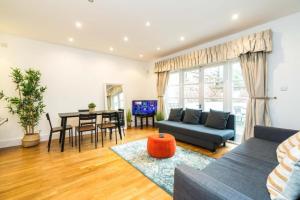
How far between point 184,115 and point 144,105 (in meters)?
1.84

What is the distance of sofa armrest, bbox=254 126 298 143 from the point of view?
2.28m

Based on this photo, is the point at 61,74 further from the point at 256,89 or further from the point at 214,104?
the point at 256,89

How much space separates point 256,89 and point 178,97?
2480mm

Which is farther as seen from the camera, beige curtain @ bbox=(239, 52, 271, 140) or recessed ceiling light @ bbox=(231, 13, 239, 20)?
beige curtain @ bbox=(239, 52, 271, 140)

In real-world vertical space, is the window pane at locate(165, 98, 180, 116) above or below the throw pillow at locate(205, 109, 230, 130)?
above

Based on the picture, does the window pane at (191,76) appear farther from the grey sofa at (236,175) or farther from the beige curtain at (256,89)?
the grey sofa at (236,175)

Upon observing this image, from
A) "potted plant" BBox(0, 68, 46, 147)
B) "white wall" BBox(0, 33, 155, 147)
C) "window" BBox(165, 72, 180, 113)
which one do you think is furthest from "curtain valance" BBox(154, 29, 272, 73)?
"potted plant" BBox(0, 68, 46, 147)

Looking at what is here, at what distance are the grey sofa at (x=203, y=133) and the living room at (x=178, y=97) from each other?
27mm

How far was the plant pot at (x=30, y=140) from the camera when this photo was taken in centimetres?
355

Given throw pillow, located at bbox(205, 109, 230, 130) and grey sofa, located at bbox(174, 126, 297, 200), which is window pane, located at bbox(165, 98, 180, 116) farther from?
grey sofa, located at bbox(174, 126, 297, 200)

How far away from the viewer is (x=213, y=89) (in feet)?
13.7

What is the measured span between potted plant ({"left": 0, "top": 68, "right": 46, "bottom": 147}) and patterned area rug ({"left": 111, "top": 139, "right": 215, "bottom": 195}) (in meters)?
2.23

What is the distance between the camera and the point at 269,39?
294cm

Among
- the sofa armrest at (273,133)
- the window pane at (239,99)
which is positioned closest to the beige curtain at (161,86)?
the window pane at (239,99)
